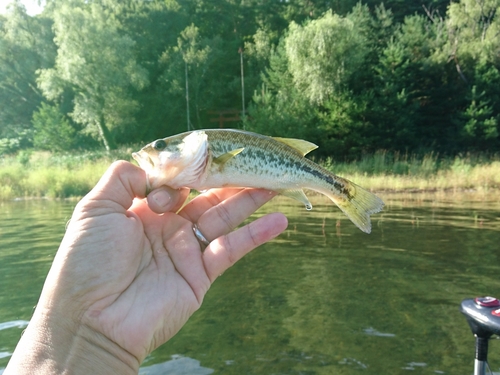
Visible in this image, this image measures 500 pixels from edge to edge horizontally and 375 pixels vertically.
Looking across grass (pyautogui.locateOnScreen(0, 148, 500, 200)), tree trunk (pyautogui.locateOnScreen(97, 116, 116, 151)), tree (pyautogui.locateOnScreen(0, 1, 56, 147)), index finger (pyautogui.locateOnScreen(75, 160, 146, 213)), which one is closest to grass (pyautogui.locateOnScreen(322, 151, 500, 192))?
grass (pyautogui.locateOnScreen(0, 148, 500, 200))

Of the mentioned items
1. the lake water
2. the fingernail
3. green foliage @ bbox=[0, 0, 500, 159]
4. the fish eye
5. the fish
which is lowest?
the lake water

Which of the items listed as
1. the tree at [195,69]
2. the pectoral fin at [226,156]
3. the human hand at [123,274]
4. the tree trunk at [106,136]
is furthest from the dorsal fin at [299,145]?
the tree at [195,69]

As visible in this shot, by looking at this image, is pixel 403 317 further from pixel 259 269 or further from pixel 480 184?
pixel 480 184

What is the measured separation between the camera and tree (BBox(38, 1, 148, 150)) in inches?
1610

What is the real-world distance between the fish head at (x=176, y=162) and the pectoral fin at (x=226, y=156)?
A: 0.25 ft

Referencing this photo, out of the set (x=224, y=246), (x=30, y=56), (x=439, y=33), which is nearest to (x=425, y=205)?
(x=224, y=246)

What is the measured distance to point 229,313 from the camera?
24.4 ft

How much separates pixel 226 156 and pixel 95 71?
4238 centimetres

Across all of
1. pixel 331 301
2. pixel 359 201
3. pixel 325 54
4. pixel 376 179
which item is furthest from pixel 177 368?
pixel 325 54

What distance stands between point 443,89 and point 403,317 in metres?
34.4

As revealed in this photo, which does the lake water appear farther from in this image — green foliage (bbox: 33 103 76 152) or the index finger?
green foliage (bbox: 33 103 76 152)

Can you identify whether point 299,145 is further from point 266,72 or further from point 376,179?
point 266,72

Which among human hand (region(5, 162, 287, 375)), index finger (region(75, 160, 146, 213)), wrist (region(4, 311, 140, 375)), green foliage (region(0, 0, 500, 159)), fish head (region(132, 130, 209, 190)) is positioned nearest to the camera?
wrist (region(4, 311, 140, 375))

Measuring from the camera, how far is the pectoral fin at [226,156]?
3.05 meters
